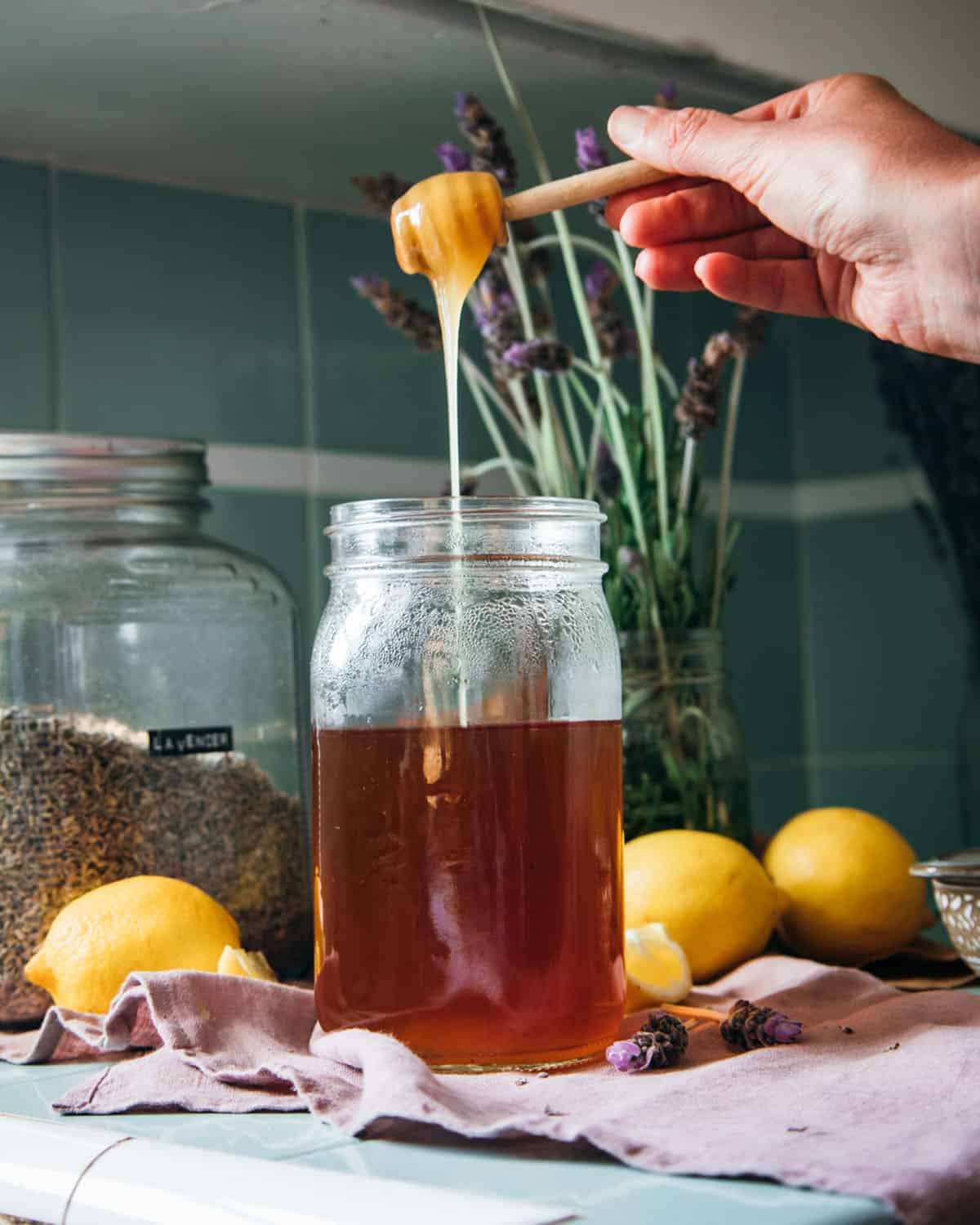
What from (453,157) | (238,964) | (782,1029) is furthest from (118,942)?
(453,157)

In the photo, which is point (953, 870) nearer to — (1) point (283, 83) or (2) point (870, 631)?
(1) point (283, 83)

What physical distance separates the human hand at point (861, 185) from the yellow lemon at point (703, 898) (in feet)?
1.03

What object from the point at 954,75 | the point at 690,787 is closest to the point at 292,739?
the point at 690,787

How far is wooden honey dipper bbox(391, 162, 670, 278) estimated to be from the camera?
2.46 ft

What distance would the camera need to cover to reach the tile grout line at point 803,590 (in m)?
→ 1.67

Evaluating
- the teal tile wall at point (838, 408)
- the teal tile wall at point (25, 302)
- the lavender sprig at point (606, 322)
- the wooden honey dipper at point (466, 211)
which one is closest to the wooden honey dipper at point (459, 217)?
the wooden honey dipper at point (466, 211)

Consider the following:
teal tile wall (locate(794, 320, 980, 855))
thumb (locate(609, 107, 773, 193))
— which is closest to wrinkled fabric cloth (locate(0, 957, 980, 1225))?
thumb (locate(609, 107, 773, 193))

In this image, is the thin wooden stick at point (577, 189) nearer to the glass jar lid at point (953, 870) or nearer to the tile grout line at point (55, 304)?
the glass jar lid at point (953, 870)

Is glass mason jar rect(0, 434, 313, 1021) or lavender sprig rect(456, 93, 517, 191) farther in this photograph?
lavender sprig rect(456, 93, 517, 191)

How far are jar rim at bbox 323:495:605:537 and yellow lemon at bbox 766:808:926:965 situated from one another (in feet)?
1.12

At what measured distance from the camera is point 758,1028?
71cm

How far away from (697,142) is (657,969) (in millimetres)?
424

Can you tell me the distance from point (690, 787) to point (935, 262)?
37cm

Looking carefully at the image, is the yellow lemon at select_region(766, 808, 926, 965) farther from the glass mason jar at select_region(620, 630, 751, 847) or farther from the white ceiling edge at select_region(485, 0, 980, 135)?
the white ceiling edge at select_region(485, 0, 980, 135)
